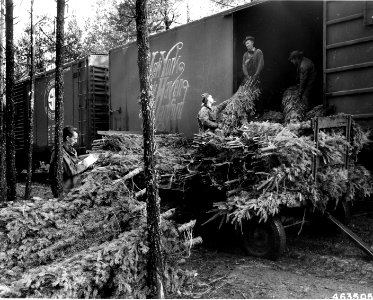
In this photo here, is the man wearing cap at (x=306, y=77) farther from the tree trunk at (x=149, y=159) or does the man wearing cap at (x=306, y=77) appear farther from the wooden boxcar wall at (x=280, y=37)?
the tree trunk at (x=149, y=159)

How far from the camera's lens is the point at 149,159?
4027 millimetres

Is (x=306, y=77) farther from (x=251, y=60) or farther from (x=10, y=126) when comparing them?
(x=10, y=126)

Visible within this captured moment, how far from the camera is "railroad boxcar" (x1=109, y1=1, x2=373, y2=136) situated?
7180 mm

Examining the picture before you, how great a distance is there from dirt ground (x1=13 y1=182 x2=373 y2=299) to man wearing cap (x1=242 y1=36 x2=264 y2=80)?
12.0 ft

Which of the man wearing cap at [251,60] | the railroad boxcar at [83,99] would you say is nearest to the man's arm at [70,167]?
the man wearing cap at [251,60]

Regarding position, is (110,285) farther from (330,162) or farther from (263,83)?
(263,83)

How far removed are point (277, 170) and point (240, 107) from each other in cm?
343

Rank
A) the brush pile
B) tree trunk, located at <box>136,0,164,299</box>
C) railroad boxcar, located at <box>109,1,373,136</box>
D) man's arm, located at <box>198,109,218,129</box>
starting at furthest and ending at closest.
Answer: man's arm, located at <box>198,109,218,129</box>, railroad boxcar, located at <box>109,1,373,136</box>, tree trunk, located at <box>136,0,164,299</box>, the brush pile

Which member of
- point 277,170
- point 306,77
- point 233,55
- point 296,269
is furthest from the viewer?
point 233,55

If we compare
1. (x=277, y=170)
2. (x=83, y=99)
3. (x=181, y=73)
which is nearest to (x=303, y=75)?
(x=181, y=73)

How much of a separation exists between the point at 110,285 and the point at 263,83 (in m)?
7.07

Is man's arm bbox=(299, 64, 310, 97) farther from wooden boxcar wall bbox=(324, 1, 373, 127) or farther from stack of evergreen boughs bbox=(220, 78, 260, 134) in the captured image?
wooden boxcar wall bbox=(324, 1, 373, 127)

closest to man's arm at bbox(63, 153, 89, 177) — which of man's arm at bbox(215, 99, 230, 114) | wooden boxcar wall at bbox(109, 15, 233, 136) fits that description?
man's arm at bbox(215, 99, 230, 114)

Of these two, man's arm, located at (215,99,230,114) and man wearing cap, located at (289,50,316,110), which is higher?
man wearing cap, located at (289,50,316,110)
